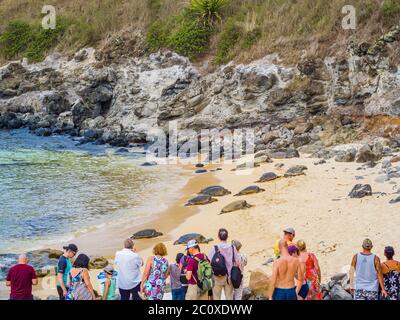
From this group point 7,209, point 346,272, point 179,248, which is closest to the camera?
point 346,272

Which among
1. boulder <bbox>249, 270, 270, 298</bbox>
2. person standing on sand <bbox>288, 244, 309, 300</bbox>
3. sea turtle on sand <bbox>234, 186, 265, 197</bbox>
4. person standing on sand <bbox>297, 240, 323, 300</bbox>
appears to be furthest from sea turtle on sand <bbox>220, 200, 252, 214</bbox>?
person standing on sand <bbox>288, 244, 309, 300</bbox>

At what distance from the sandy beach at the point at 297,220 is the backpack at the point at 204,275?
2285 mm

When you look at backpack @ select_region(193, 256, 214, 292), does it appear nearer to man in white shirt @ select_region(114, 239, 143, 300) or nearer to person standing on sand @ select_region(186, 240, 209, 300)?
person standing on sand @ select_region(186, 240, 209, 300)

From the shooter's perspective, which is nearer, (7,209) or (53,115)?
(7,209)

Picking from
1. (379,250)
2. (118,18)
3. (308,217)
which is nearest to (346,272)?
(379,250)

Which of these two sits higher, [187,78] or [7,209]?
[187,78]

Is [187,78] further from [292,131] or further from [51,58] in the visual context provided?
[51,58]

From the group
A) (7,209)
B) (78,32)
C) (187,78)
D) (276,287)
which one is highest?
(78,32)

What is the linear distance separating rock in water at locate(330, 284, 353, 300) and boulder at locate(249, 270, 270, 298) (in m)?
0.98

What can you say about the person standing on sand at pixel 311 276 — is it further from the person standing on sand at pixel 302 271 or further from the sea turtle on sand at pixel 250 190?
the sea turtle on sand at pixel 250 190

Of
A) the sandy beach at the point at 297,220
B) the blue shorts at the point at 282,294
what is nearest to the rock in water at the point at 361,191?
the sandy beach at the point at 297,220

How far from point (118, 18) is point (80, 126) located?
32.8ft

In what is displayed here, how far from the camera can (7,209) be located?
18.4 m

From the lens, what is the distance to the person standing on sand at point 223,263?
7.93m
